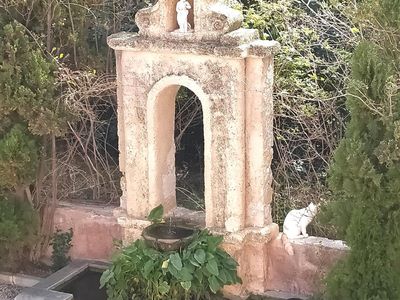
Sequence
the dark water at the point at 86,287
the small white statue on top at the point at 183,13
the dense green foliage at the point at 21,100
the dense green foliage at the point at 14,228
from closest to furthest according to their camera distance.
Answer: the small white statue on top at the point at 183,13
the dense green foliage at the point at 21,100
the dark water at the point at 86,287
the dense green foliage at the point at 14,228

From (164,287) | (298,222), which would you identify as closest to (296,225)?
(298,222)

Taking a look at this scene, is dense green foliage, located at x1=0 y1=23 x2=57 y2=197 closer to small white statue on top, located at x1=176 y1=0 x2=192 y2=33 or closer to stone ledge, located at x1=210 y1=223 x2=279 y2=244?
small white statue on top, located at x1=176 y1=0 x2=192 y2=33

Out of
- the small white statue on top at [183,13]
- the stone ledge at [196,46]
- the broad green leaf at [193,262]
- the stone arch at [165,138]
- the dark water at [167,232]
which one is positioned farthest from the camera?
the dark water at [167,232]

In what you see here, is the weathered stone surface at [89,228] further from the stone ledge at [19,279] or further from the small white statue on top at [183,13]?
the small white statue on top at [183,13]

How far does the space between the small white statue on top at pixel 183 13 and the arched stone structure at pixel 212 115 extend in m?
0.10

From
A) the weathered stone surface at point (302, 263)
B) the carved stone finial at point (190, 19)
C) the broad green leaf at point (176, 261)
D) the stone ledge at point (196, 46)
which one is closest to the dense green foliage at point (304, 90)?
the weathered stone surface at point (302, 263)

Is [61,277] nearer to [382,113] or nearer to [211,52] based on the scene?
[211,52]

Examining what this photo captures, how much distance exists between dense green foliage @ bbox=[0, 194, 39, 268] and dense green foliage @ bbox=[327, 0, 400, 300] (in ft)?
13.5

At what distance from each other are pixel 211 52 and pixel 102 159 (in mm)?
3054

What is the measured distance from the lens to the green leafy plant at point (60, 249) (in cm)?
1018

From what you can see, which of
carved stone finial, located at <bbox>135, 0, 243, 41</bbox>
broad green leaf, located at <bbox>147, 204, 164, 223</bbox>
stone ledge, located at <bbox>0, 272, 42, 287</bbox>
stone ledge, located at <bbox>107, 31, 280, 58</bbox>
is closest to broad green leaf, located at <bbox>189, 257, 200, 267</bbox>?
broad green leaf, located at <bbox>147, 204, 164, 223</bbox>

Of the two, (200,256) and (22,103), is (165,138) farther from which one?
(22,103)

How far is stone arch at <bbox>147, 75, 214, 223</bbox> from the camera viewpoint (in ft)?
28.8

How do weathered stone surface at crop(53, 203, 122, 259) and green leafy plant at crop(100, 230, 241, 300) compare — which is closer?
green leafy plant at crop(100, 230, 241, 300)
